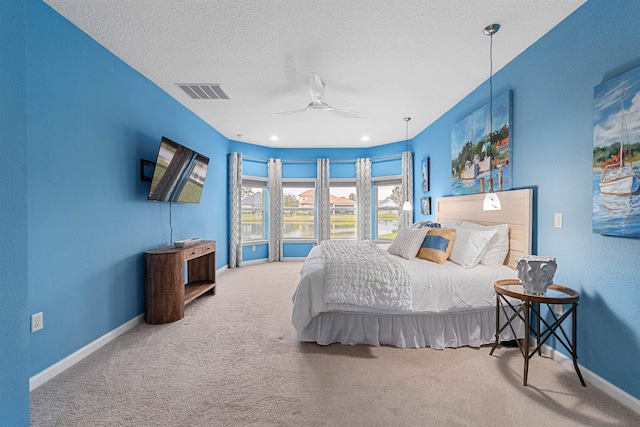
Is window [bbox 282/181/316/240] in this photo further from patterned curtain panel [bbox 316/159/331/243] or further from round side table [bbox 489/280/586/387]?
round side table [bbox 489/280/586/387]

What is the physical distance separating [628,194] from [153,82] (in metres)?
4.43

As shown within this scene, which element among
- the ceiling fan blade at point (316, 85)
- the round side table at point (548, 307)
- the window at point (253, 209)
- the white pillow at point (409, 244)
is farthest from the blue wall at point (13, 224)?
the window at point (253, 209)

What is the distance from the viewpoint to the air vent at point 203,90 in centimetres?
312

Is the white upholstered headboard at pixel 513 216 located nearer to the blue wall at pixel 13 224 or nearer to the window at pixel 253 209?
the blue wall at pixel 13 224

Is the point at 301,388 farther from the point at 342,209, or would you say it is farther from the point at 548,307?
the point at 342,209

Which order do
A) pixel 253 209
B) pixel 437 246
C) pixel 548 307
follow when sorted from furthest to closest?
pixel 253 209
pixel 437 246
pixel 548 307

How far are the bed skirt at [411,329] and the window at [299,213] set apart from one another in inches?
158

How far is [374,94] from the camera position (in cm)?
335

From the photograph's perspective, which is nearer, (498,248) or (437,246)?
(498,248)

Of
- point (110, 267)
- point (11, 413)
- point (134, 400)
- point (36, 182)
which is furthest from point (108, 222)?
point (11, 413)

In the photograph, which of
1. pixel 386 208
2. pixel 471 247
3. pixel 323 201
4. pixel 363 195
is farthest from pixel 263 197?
Result: pixel 471 247

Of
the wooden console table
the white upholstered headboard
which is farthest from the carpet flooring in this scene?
the white upholstered headboard

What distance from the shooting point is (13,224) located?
956mm

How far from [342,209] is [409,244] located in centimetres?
348
